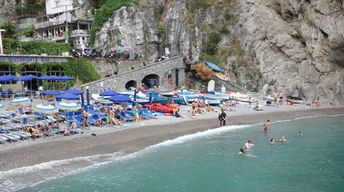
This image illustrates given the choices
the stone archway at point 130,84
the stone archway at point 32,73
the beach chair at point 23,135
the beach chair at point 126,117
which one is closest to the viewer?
the beach chair at point 23,135

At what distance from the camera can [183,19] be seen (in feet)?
174

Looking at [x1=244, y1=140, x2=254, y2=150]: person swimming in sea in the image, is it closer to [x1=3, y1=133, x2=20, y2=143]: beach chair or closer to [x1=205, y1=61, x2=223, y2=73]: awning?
[x1=3, y1=133, x2=20, y2=143]: beach chair

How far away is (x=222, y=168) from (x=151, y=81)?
99.6ft

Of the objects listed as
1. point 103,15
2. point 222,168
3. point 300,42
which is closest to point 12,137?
point 222,168

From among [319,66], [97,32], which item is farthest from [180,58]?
[319,66]

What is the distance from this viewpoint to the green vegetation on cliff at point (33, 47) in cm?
4322

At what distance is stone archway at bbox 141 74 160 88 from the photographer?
48344 mm

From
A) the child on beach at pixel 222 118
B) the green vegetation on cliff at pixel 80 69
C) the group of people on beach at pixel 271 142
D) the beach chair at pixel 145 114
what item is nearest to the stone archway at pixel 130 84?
the green vegetation on cliff at pixel 80 69

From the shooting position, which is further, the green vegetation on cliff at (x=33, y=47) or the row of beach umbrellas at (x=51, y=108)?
the green vegetation on cliff at (x=33, y=47)

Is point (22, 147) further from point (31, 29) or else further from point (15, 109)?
point (31, 29)

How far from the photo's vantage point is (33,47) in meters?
45.0

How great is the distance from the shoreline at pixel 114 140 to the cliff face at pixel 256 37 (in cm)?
1046

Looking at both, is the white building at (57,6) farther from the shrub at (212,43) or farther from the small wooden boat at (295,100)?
the small wooden boat at (295,100)

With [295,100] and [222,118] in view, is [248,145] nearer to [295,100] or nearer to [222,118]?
[222,118]
